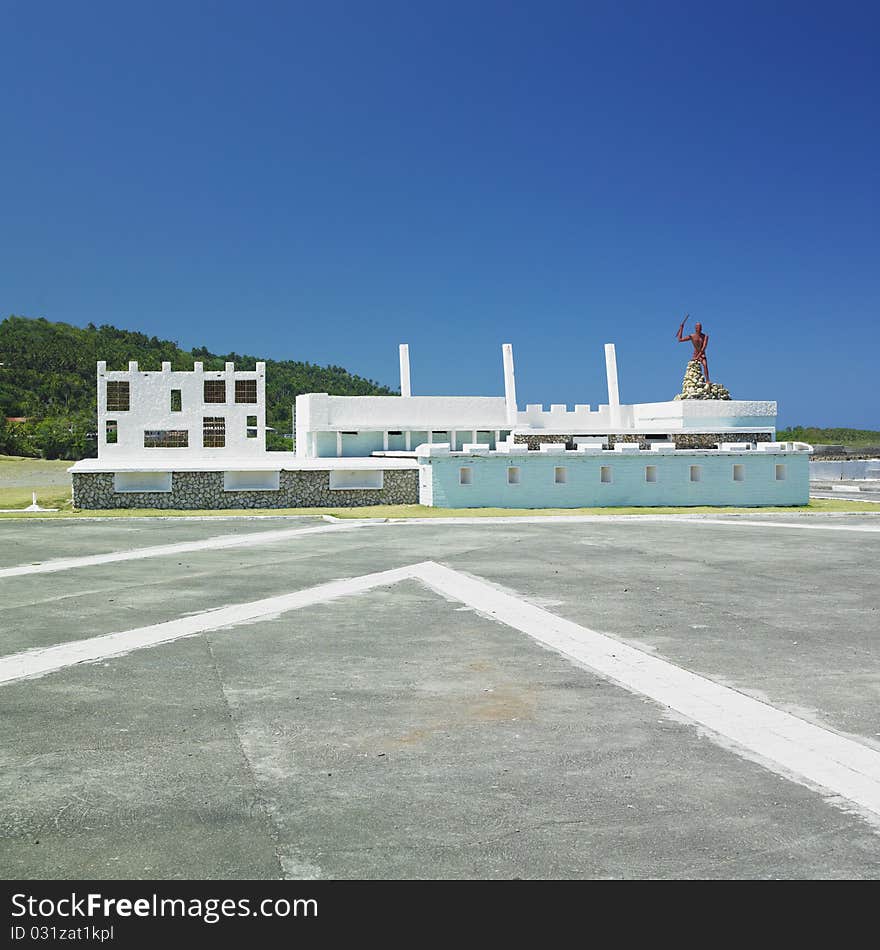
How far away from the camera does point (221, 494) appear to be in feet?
131

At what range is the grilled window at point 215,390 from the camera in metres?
44.0

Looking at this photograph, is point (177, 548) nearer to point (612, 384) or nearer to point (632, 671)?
point (632, 671)

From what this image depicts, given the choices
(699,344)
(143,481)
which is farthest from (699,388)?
(143,481)

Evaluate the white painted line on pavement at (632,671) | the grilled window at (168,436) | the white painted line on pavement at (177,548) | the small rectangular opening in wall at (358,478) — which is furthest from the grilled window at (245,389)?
the white painted line on pavement at (632,671)

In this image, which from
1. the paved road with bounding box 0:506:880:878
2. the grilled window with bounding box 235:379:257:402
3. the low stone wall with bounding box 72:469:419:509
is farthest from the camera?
the grilled window with bounding box 235:379:257:402

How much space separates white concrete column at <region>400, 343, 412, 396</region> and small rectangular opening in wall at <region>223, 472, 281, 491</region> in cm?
1566

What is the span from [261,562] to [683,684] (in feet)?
44.2

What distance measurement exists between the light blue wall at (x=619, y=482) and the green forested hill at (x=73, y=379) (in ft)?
106

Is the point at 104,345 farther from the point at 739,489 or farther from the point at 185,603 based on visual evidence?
the point at 185,603

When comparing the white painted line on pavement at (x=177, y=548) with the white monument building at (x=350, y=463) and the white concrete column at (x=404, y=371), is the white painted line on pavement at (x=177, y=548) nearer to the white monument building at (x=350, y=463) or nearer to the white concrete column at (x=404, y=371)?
the white monument building at (x=350, y=463)

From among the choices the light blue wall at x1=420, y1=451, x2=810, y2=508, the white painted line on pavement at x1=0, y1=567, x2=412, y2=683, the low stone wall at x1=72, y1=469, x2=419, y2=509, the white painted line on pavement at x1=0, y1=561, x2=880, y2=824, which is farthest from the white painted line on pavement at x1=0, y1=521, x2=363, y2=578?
the light blue wall at x1=420, y1=451, x2=810, y2=508

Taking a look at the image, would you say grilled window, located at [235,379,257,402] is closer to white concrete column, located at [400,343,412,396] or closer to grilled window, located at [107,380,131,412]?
grilled window, located at [107,380,131,412]

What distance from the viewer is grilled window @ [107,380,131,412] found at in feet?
143

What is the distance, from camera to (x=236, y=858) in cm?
588
